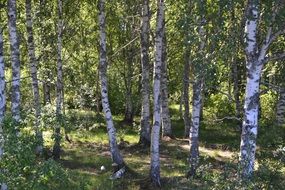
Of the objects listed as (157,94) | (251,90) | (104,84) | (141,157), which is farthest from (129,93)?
(251,90)

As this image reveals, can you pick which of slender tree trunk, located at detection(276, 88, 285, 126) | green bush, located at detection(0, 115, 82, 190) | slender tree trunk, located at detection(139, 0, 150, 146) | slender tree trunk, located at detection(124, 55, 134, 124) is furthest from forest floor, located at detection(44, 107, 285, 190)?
slender tree trunk, located at detection(124, 55, 134, 124)

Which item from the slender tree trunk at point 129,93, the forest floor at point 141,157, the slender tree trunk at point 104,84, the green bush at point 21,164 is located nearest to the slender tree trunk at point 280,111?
the forest floor at point 141,157

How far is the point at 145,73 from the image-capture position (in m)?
19.8

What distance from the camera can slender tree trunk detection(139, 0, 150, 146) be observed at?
19031mm

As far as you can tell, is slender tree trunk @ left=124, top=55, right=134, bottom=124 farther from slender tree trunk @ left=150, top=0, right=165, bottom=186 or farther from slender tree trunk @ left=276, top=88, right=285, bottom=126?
slender tree trunk @ left=150, top=0, right=165, bottom=186

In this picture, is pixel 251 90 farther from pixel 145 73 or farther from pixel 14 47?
pixel 145 73

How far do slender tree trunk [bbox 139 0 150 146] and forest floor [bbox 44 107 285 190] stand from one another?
788 millimetres

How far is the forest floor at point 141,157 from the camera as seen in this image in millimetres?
15297

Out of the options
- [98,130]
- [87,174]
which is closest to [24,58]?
[98,130]

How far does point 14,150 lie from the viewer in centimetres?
848

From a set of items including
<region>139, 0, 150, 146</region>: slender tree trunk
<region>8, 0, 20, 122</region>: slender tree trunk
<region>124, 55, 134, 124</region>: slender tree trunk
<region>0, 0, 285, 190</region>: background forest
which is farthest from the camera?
<region>124, 55, 134, 124</region>: slender tree trunk

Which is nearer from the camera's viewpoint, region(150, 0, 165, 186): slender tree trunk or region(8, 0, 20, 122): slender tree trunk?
region(8, 0, 20, 122): slender tree trunk

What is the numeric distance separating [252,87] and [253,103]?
1.31 ft

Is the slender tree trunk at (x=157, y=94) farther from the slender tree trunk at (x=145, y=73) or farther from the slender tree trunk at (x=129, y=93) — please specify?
the slender tree trunk at (x=129, y=93)
